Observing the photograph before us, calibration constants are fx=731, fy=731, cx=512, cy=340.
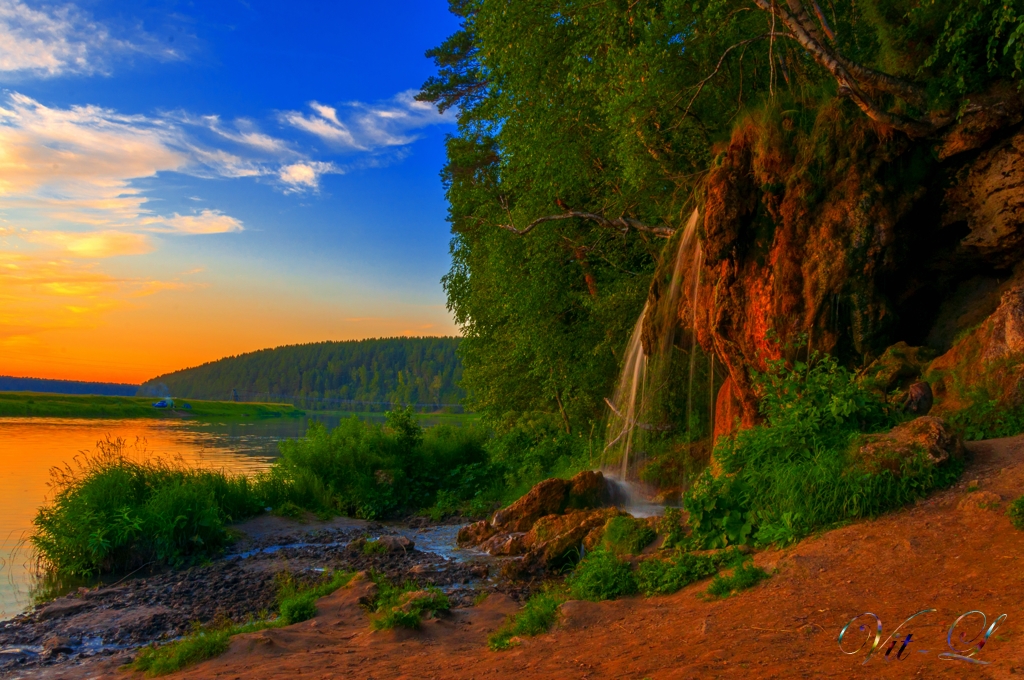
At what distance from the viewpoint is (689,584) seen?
25.2ft

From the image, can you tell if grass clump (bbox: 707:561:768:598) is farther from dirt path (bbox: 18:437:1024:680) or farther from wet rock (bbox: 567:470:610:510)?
wet rock (bbox: 567:470:610:510)

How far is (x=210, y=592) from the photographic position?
10414 mm

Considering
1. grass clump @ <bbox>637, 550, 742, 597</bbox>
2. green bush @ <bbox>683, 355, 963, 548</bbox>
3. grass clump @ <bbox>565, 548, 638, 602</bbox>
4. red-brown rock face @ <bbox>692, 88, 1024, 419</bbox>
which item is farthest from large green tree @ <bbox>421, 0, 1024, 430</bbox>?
grass clump @ <bbox>565, 548, 638, 602</bbox>

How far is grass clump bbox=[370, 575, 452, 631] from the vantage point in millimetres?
7484

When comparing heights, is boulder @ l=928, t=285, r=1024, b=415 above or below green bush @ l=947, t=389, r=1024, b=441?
above

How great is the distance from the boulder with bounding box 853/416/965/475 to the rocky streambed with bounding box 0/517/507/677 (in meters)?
4.44

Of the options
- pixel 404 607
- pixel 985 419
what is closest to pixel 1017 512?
pixel 985 419

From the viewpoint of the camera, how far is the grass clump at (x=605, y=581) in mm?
7829

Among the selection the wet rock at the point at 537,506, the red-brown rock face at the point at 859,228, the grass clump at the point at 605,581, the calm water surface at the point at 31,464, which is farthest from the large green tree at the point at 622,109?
the calm water surface at the point at 31,464

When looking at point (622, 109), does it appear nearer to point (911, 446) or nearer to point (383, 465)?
point (911, 446)

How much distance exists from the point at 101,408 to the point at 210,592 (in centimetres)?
7628

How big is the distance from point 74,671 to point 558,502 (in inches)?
318

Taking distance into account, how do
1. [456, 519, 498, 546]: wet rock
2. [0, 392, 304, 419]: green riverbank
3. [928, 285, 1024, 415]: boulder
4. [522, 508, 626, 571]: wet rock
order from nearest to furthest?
1. [928, 285, 1024, 415]: boulder
2. [522, 508, 626, 571]: wet rock
3. [456, 519, 498, 546]: wet rock
4. [0, 392, 304, 419]: green riverbank

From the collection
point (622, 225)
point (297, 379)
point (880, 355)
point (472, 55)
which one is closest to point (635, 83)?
point (622, 225)
